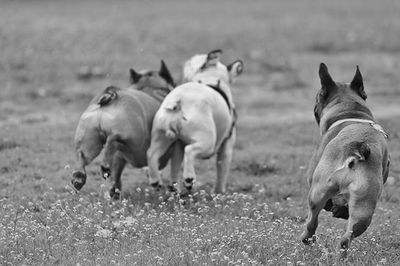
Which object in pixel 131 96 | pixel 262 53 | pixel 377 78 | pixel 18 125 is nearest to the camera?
pixel 131 96

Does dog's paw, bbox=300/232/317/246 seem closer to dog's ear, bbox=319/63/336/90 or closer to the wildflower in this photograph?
dog's ear, bbox=319/63/336/90

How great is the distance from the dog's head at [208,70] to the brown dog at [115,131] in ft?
2.75

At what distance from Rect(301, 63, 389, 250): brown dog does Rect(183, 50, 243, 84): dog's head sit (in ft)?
9.51

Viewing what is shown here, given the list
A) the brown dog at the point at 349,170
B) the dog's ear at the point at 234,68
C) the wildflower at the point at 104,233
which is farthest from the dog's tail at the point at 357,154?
the dog's ear at the point at 234,68

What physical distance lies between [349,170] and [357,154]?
0.13m

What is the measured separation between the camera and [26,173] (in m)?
10.7

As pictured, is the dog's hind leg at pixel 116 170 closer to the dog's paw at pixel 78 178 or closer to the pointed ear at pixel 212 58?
the dog's paw at pixel 78 178

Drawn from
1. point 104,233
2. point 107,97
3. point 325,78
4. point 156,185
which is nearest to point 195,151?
point 156,185

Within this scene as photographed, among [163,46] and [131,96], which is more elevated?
[131,96]

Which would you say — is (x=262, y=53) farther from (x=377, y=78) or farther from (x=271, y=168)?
(x=271, y=168)

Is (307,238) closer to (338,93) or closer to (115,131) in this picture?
(338,93)

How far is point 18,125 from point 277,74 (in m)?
7.12

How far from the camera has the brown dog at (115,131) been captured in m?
8.91

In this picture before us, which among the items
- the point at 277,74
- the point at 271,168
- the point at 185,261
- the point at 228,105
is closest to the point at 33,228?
the point at 185,261
